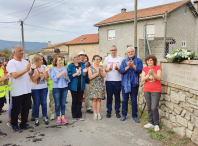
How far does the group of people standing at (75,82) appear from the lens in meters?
3.52

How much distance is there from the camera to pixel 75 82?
4141 mm

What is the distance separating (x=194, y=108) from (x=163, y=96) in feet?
3.02

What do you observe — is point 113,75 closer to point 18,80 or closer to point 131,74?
point 131,74

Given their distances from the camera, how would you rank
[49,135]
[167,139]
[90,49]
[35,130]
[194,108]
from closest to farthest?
[194,108] < [167,139] < [49,135] < [35,130] < [90,49]

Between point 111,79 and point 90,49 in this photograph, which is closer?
point 111,79

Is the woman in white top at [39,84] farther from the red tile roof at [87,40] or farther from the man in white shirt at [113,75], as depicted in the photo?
the red tile roof at [87,40]

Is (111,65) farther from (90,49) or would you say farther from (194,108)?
(90,49)

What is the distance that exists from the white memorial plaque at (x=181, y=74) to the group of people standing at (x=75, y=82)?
29cm

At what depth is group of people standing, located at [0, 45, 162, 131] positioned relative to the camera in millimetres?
3518

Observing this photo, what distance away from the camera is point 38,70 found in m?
3.87

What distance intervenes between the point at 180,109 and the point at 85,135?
217cm

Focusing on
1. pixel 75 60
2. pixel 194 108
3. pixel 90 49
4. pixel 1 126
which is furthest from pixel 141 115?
pixel 90 49

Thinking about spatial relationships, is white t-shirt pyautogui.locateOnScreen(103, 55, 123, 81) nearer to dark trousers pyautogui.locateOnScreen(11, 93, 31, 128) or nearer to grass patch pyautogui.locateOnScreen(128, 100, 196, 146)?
grass patch pyautogui.locateOnScreen(128, 100, 196, 146)

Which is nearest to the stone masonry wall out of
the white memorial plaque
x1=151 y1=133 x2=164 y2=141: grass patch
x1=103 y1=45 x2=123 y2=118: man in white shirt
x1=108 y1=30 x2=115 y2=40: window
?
the white memorial plaque
